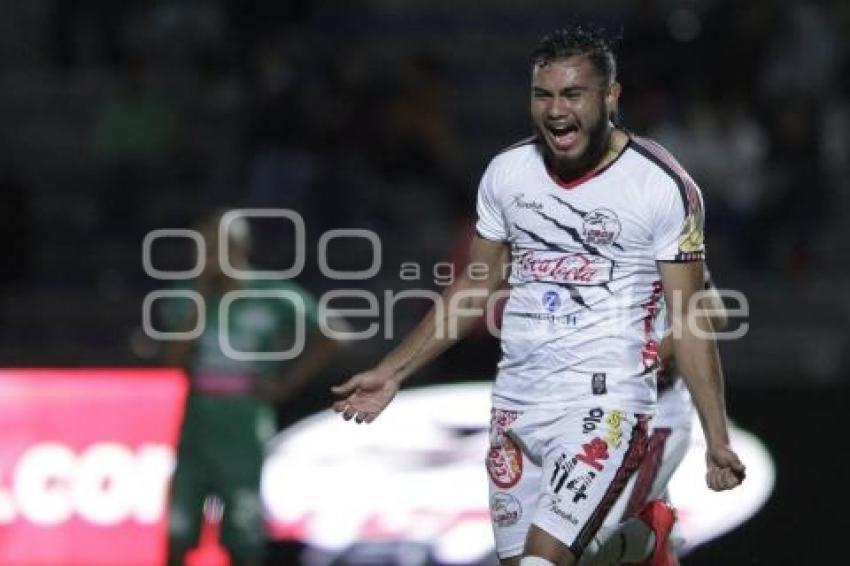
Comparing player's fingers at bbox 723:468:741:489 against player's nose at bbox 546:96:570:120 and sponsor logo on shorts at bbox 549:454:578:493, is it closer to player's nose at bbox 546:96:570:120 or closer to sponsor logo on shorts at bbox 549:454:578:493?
sponsor logo on shorts at bbox 549:454:578:493

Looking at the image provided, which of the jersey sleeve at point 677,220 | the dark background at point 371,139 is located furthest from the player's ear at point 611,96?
the dark background at point 371,139

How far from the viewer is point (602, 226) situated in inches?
250

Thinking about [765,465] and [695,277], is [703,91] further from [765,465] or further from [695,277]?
[695,277]

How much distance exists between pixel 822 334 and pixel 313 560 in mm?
3579

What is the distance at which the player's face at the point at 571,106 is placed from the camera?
624cm

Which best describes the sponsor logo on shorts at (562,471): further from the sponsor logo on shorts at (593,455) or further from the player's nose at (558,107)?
the player's nose at (558,107)

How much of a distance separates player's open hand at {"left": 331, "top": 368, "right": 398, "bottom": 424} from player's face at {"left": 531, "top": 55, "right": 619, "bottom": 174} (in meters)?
0.95

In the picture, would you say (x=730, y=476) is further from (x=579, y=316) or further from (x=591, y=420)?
(x=579, y=316)

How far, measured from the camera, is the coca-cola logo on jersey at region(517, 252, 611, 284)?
21.0 feet

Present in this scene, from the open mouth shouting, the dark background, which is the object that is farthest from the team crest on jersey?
the dark background

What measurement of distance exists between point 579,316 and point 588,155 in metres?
0.53

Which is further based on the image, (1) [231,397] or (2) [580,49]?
(1) [231,397]

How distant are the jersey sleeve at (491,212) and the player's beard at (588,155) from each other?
25 centimetres
